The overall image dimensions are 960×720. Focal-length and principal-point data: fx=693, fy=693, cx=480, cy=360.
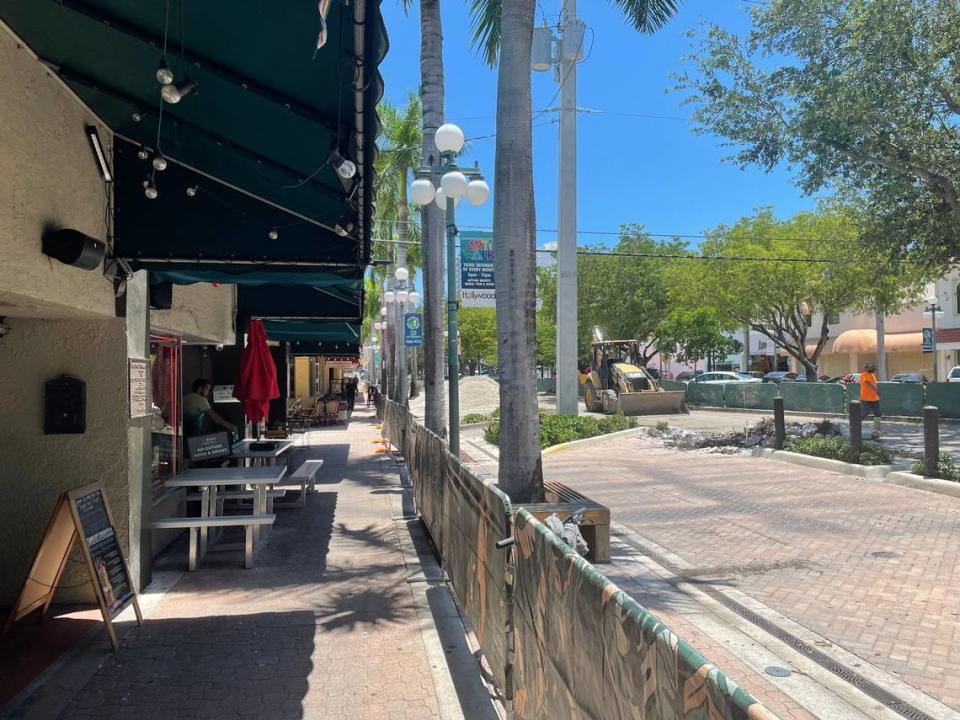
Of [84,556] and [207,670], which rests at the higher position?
[84,556]

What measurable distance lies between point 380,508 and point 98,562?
5.33 meters

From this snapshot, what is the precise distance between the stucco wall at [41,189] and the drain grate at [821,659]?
18.1 ft

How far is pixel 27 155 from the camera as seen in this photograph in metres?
4.25

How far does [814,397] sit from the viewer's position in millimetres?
23438

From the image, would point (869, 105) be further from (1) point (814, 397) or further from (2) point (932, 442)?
(1) point (814, 397)

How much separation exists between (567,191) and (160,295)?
1352 centimetres

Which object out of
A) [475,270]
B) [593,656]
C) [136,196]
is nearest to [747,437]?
[475,270]

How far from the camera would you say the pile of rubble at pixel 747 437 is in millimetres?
15398

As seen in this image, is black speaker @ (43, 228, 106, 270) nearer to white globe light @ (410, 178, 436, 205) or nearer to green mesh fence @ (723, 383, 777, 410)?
white globe light @ (410, 178, 436, 205)

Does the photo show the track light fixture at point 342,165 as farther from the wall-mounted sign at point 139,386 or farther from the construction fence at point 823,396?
the construction fence at point 823,396

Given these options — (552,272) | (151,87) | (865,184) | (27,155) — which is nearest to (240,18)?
(151,87)

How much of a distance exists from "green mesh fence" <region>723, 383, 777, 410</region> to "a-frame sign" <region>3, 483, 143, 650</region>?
2436cm

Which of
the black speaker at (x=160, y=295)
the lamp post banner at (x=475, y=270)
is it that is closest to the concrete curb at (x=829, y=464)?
the lamp post banner at (x=475, y=270)

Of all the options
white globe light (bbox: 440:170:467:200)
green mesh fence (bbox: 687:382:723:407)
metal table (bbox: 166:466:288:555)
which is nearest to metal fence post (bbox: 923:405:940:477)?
white globe light (bbox: 440:170:467:200)
